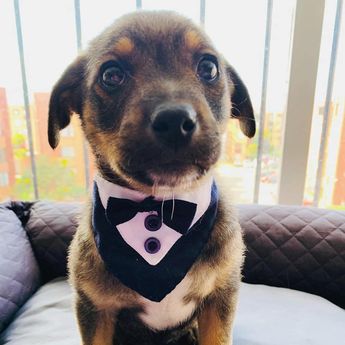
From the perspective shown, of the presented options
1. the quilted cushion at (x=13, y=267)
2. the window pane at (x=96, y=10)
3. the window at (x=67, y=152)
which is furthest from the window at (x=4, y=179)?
the window pane at (x=96, y=10)

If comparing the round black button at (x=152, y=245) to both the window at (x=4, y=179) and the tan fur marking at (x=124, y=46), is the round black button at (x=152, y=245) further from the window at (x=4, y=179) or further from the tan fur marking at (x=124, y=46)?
the window at (x=4, y=179)

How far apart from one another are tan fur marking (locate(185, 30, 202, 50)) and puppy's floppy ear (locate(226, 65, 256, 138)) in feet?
0.76

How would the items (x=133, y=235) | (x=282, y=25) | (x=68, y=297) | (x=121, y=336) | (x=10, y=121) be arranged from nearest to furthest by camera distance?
(x=133, y=235) → (x=121, y=336) → (x=68, y=297) → (x=282, y=25) → (x=10, y=121)

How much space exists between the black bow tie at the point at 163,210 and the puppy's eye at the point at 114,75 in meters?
0.30

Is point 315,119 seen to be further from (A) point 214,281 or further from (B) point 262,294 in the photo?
(A) point 214,281

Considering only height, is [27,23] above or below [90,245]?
above

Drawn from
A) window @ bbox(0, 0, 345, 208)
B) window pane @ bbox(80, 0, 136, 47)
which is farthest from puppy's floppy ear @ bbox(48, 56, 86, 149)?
window pane @ bbox(80, 0, 136, 47)

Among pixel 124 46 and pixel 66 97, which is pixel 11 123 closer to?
pixel 66 97

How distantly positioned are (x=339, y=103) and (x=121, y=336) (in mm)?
1707

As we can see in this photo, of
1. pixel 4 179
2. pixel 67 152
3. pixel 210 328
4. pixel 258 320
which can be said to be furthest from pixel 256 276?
pixel 4 179

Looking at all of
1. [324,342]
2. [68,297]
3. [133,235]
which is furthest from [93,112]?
[324,342]

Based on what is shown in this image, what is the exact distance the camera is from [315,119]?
211 cm

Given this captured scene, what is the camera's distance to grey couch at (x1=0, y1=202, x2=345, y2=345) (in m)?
1.33

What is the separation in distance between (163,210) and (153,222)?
0.14 feet
